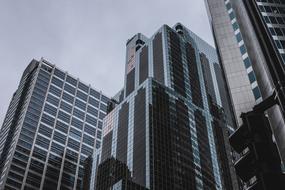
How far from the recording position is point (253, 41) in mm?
44406

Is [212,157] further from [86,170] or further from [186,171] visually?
[86,170]

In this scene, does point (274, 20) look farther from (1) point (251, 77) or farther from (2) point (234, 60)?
(1) point (251, 77)

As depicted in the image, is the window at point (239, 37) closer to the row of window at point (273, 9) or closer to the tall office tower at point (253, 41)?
the tall office tower at point (253, 41)

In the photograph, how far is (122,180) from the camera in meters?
126

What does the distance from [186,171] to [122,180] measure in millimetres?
29929

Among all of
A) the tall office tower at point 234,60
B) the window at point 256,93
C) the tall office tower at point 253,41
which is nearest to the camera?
the tall office tower at point 253,41

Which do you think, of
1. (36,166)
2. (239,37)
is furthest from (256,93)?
(36,166)

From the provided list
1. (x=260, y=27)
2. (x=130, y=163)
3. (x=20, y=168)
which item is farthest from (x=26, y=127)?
(x=260, y=27)

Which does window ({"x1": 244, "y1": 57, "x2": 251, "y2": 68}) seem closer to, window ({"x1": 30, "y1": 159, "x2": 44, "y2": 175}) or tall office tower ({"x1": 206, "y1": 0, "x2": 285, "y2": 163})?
tall office tower ({"x1": 206, "y1": 0, "x2": 285, "y2": 163})

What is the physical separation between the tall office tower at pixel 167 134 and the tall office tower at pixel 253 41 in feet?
236

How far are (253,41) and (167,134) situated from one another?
354 ft

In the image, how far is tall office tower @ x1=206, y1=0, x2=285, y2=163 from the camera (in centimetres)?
3204

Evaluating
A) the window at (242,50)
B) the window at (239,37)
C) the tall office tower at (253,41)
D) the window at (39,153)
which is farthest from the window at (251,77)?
the window at (39,153)

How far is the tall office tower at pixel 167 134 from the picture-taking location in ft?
450
